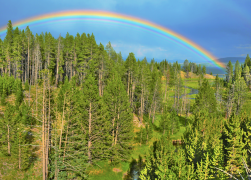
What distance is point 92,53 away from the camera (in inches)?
2201

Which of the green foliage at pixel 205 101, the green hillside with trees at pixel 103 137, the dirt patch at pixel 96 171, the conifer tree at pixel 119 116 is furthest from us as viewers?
the green foliage at pixel 205 101

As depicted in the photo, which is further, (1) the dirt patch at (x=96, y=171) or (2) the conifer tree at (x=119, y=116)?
(2) the conifer tree at (x=119, y=116)

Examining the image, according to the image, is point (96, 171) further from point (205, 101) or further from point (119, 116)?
point (205, 101)

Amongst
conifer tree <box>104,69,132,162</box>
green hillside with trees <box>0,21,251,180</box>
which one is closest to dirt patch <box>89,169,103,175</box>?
green hillside with trees <box>0,21,251,180</box>

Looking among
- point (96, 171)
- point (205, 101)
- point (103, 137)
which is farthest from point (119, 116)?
point (205, 101)

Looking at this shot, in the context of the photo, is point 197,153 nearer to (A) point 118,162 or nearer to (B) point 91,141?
(A) point 118,162

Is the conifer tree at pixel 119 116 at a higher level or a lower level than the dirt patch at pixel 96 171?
higher

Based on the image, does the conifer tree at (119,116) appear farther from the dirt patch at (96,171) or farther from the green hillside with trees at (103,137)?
the dirt patch at (96,171)

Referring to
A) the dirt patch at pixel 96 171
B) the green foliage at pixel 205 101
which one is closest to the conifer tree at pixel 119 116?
the dirt patch at pixel 96 171

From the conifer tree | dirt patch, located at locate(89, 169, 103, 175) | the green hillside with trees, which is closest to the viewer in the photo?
the green hillside with trees

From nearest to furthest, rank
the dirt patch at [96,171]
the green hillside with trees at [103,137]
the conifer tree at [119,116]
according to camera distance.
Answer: the green hillside with trees at [103,137], the dirt patch at [96,171], the conifer tree at [119,116]

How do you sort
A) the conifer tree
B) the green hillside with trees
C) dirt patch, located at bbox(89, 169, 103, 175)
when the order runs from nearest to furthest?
the green hillside with trees
dirt patch, located at bbox(89, 169, 103, 175)
the conifer tree

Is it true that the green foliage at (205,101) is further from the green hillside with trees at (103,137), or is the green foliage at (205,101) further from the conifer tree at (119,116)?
the conifer tree at (119,116)

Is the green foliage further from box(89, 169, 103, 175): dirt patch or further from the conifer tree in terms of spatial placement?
box(89, 169, 103, 175): dirt patch
